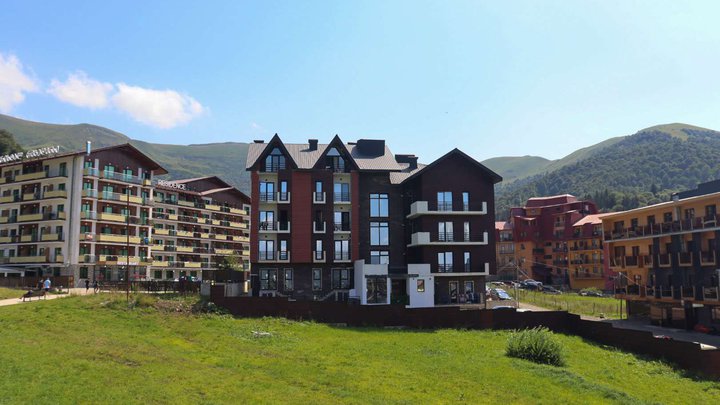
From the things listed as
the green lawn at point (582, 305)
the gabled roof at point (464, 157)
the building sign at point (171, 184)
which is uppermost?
the building sign at point (171, 184)

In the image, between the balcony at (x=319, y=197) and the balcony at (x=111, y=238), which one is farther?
the balcony at (x=111, y=238)

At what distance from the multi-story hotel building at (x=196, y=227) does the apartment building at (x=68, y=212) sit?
1554cm

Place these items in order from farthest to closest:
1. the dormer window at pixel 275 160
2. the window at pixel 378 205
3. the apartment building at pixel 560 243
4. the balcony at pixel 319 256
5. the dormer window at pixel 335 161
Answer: the apartment building at pixel 560 243 < the window at pixel 378 205 < the dormer window at pixel 335 161 < the dormer window at pixel 275 160 < the balcony at pixel 319 256

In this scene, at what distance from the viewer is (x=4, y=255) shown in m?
74.2

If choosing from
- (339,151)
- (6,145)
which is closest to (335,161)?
(339,151)

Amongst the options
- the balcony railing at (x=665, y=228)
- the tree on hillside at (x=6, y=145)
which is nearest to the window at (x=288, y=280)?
the balcony railing at (x=665, y=228)

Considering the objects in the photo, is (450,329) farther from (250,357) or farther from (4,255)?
(4,255)

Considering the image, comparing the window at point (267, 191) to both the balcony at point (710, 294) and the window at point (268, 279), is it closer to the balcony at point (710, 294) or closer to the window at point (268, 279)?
the window at point (268, 279)

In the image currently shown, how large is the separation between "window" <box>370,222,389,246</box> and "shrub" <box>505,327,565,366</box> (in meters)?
24.9

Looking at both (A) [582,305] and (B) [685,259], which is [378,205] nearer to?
(A) [582,305]

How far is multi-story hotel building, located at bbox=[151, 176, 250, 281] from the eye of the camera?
309ft

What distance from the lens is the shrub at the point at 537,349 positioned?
112 ft

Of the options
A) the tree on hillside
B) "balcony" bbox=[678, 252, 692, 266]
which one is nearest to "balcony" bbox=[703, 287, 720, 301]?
"balcony" bbox=[678, 252, 692, 266]

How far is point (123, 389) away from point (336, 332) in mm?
19929
